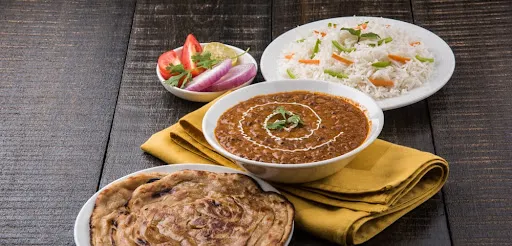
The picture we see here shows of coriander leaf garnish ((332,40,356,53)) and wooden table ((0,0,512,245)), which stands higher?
coriander leaf garnish ((332,40,356,53))

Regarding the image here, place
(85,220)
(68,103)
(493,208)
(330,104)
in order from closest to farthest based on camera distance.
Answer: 1. (85,220)
2. (493,208)
3. (330,104)
4. (68,103)

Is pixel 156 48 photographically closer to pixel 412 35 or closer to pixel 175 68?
pixel 175 68

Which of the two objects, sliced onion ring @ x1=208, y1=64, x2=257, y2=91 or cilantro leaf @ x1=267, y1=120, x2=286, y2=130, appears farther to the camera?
sliced onion ring @ x1=208, y1=64, x2=257, y2=91

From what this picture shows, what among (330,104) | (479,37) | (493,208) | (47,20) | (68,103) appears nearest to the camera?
(493,208)

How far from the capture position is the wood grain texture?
3830 mm

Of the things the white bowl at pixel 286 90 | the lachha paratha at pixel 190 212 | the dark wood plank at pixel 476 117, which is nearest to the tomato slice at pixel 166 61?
the white bowl at pixel 286 90

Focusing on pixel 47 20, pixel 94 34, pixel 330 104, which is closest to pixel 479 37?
pixel 330 104

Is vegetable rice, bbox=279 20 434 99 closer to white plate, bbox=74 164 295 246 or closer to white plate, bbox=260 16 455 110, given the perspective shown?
white plate, bbox=260 16 455 110

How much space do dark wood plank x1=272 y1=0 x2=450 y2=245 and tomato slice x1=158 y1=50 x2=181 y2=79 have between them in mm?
679

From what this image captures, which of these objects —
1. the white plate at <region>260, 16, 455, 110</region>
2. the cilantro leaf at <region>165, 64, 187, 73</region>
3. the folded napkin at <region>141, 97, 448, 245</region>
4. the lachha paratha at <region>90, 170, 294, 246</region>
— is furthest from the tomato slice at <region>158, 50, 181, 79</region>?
the lachha paratha at <region>90, 170, 294, 246</region>

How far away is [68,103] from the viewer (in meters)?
4.24

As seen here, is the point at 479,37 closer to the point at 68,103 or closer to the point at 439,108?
the point at 439,108

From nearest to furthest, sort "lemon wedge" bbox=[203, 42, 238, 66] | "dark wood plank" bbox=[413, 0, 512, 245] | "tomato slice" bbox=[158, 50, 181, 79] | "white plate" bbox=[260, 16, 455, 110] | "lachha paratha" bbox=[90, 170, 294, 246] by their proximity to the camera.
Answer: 1. "lachha paratha" bbox=[90, 170, 294, 246]
2. "dark wood plank" bbox=[413, 0, 512, 245]
3. "white plate" bbox=[260, 16, 455, 110]
4. "tomato slice" bbox=[158, 50, 181, 79]
5. "lemon wedge" bbox=[203, 42, 238, 66]

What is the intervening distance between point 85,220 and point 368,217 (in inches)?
40.9
